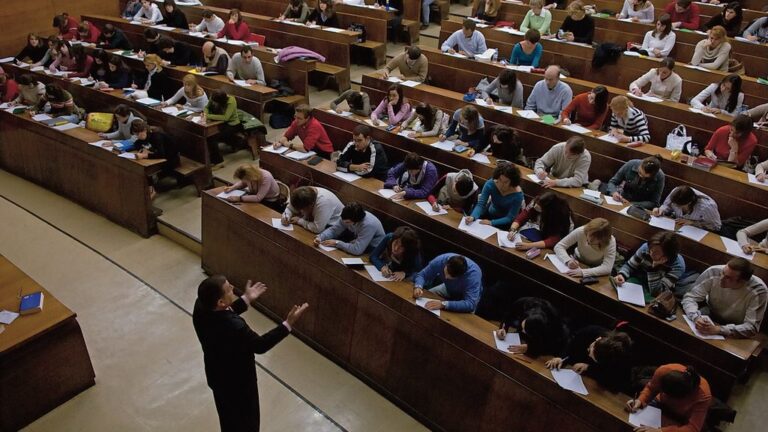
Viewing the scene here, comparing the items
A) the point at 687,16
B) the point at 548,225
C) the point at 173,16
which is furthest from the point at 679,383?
the point at 173,16

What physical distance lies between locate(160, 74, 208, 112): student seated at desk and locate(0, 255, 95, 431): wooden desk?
2.66 meters

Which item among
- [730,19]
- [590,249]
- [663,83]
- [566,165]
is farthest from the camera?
[730,19]

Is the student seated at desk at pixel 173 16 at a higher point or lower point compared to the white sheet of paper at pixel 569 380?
higher

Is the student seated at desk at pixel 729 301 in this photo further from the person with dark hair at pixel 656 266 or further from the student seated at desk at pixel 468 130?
the student seated at desk at pixel 468 130

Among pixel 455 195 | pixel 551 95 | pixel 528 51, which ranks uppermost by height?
pixel 528 51

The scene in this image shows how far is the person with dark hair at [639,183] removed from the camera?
3904mm

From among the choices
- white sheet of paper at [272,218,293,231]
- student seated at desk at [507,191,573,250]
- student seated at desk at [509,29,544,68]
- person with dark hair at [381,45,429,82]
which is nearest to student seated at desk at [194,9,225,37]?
person with dark hair at [381,45,429,82]

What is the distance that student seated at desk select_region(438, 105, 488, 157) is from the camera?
4.57 meters

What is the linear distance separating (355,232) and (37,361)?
197cm

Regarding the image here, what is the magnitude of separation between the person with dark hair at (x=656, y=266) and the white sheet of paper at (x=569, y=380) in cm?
81

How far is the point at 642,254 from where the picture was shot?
11.0ft

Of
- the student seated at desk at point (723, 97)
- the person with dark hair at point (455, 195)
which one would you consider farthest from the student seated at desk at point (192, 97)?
the student seated at desk at point (723, 97)

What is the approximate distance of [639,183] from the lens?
160 inches

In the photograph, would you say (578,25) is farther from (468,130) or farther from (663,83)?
(468,130)
